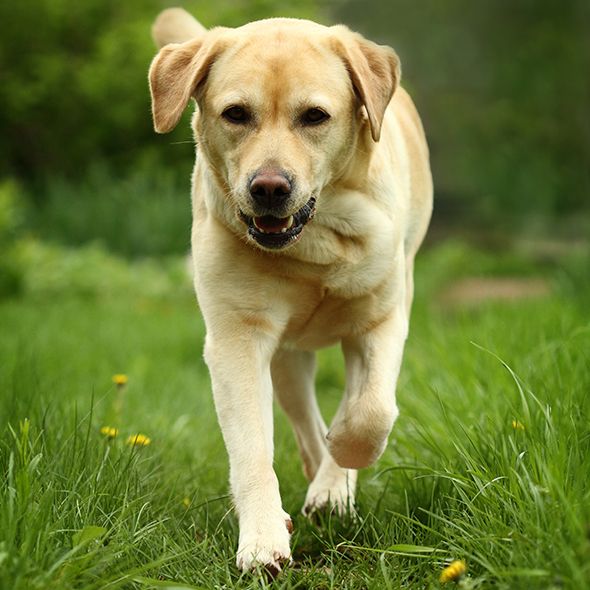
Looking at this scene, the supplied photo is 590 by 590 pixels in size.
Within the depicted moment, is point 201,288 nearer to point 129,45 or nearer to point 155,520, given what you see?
point 155,520

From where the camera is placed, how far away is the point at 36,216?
13.6 metres

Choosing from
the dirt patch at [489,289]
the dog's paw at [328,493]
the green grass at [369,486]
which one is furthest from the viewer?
the dirt patch at [489,289]

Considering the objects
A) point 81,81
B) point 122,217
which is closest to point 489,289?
point 122,217

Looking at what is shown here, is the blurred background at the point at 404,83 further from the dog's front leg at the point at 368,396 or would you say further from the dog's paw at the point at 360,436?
the dog's paw at the point at 360,436

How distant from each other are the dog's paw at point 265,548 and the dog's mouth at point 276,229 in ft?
2.95

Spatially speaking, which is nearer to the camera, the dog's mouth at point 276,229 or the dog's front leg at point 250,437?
the dog's front leg at point 250,437

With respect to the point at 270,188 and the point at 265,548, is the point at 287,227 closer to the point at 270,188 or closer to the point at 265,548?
the point at 270,188

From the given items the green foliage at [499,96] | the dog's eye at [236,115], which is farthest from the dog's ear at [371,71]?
the green foliage at [499,96]

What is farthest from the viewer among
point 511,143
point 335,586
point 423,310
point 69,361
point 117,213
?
point 511,143

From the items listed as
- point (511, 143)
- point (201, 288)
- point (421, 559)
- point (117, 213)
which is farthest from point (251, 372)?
point (511, 143)

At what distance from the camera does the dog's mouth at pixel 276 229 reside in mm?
3445

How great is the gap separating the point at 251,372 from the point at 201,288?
372 mm

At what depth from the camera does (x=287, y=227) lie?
346cm

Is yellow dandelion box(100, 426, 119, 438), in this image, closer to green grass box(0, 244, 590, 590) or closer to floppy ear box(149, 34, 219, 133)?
green grass box(0, 244, 590, 590)
